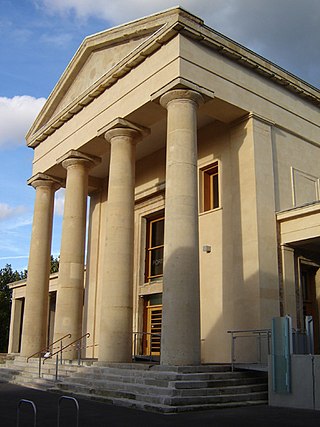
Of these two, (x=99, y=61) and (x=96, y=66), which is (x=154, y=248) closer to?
(x=96, y=66)

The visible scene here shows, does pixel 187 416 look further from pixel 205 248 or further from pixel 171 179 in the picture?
pixel 205 248

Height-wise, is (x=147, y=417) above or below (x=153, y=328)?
below

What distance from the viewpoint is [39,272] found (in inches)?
966

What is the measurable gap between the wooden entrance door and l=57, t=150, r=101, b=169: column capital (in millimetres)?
7094

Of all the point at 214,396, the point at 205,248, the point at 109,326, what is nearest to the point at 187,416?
the point at 214,396

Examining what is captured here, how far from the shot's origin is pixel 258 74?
2005 centimetres

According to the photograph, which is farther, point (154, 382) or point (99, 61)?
point (99, 61)

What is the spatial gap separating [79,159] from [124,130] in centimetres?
416

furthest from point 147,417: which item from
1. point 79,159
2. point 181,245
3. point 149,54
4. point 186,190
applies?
point 79,159

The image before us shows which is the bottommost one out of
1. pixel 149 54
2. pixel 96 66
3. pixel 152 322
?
pixel 152 322

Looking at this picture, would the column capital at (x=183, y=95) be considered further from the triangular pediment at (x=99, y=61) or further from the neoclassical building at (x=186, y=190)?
the triangular pediment at (x=99, y=61)

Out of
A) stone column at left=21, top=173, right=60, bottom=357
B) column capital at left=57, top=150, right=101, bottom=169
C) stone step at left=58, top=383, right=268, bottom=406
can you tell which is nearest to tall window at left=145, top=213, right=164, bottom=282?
column capital at left=57, top=150, right=101, bottom=169

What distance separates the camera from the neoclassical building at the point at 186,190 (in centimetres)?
1623

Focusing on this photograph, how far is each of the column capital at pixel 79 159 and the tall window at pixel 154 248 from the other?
13.5 ft
